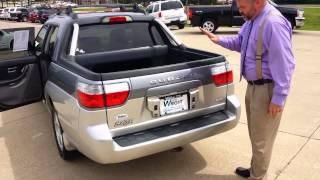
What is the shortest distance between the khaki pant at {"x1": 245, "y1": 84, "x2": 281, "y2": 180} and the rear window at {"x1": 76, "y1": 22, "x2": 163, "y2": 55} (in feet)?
6.16

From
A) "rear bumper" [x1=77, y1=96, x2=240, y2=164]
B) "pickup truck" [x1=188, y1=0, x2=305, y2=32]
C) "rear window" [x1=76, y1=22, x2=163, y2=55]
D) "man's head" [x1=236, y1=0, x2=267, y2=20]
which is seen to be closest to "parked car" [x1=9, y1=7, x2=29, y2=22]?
"pickup truck" [x1=188, y1=0, x2=305, y2=32]

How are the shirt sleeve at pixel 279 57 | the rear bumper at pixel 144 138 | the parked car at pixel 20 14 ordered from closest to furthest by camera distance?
the shirt sleeve at pixel 279 57, the rear bumper at pixel 144 138, the parked car at pixel 20 14

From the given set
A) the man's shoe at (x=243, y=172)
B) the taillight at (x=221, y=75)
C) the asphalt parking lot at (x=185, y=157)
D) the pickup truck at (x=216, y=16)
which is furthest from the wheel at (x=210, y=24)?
the man's shoe at (x=243, y=172)

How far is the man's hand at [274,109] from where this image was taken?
130 inches

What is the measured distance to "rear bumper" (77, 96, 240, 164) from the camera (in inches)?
136

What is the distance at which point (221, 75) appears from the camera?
4117 millimetres

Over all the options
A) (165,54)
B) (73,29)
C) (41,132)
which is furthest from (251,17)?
(41,132)

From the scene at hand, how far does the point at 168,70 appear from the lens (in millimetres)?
3729

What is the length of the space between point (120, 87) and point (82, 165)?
151 cm

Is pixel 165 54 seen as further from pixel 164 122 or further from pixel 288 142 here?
pixel 288 142

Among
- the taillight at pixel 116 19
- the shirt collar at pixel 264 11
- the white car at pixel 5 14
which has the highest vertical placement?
the shirt collar at pixel 264 11

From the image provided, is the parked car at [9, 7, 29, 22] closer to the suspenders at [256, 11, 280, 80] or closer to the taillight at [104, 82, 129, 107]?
the taillight at [104, 82, 129, 107]

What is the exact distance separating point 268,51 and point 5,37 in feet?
27.1

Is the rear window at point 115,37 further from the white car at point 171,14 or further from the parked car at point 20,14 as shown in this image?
the parked car at point 20,14
